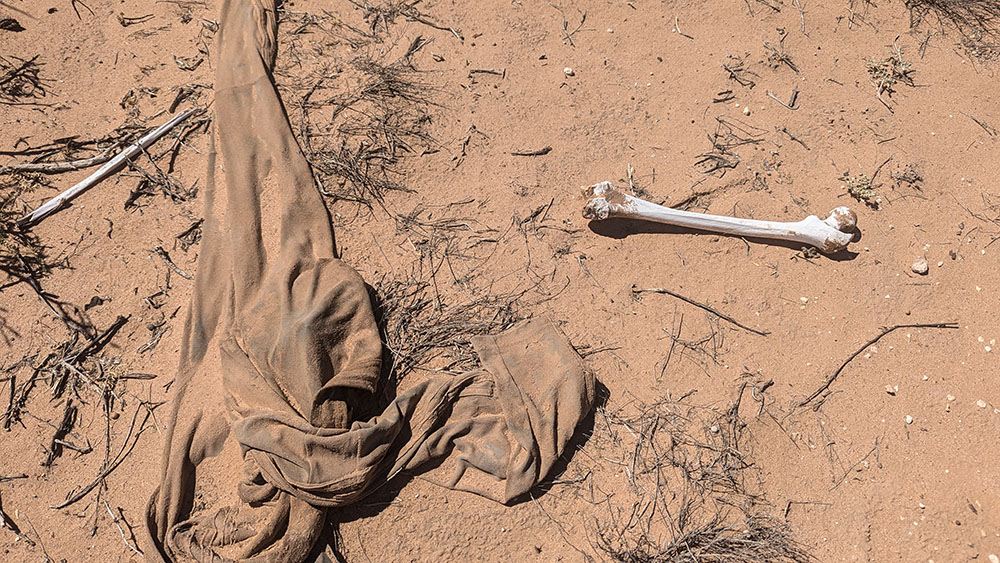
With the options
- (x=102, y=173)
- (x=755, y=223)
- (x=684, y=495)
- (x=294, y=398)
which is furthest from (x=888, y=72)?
(x=102, y=173)

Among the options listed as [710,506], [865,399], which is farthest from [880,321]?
[710,506]

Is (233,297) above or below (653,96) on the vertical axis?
below

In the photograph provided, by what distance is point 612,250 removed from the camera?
296 cm

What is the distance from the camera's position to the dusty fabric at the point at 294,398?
2.43 metres

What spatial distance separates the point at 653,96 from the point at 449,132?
1057 mm

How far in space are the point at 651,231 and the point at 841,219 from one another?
851mm

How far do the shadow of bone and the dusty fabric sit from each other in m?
0.57

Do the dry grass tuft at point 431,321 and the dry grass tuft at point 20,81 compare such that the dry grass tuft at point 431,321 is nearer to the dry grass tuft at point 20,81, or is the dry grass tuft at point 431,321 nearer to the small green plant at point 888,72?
the dry grass tuft at point 20,81

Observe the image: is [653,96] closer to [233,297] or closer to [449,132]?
[449,132]

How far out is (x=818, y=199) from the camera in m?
3.07

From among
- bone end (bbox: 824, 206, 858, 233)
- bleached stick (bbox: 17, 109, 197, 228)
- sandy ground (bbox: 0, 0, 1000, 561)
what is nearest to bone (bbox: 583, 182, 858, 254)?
bone end (bbox: 824, 206, 858, 233)

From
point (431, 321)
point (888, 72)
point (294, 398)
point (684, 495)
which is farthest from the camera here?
point (888, 72)

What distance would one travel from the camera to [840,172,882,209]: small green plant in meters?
3.04

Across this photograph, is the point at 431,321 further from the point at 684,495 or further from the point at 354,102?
the point at 684,495
